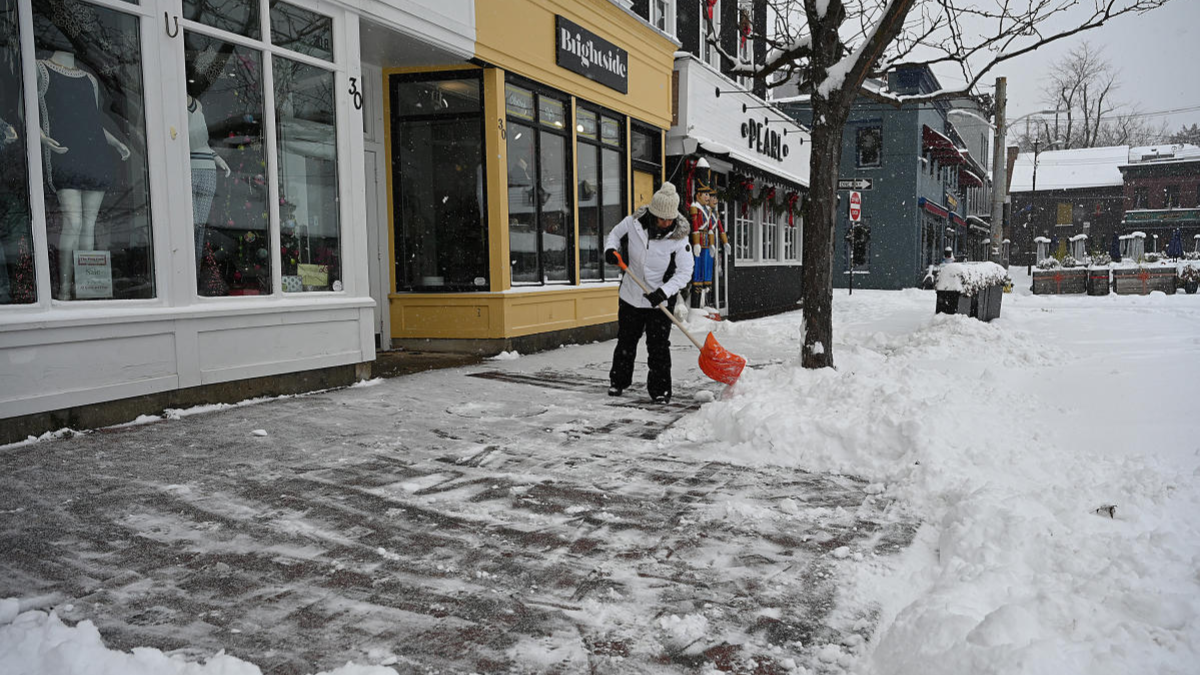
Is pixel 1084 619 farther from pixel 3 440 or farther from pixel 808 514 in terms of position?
pixel 3 440

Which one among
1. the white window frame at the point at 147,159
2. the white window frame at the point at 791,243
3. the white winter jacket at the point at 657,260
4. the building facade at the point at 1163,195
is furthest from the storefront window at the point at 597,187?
the building facade at the point at 1163,195

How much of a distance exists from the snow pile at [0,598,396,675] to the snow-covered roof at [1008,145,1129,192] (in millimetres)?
65374

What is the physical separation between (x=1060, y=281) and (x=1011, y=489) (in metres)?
21.7

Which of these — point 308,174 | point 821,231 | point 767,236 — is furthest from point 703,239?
point 308,174

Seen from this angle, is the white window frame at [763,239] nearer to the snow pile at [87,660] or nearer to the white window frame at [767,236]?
the white window frame at [767,236]

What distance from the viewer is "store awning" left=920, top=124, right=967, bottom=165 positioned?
102 feet

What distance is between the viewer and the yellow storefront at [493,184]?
376 inches

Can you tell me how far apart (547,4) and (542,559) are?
8.99 meters

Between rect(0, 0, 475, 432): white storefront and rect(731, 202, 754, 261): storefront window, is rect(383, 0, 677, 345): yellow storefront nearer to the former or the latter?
rect(0, 0, 475, 432): white storefront

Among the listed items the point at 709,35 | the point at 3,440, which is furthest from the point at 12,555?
the point at 709,35

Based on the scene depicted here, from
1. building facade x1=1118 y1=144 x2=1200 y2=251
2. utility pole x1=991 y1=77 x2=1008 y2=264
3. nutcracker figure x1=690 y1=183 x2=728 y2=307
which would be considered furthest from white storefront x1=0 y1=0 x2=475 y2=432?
building facade x1=1118 y1=144 x2=1200 y2=251

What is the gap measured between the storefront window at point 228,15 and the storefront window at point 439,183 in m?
3.08

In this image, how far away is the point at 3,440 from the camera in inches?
187

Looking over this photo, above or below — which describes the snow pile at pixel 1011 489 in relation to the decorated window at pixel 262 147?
below
